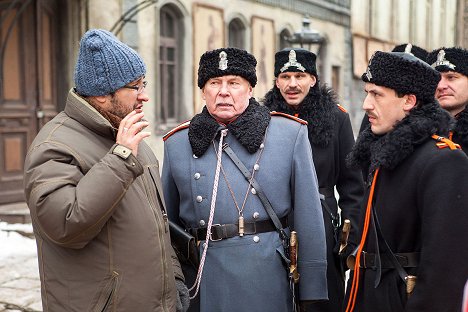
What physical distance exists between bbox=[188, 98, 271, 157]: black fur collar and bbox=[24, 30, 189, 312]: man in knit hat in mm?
543

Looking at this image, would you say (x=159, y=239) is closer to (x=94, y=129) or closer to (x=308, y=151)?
(x=94, y=129)

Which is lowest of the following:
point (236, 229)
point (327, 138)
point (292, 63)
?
point (236, 229)

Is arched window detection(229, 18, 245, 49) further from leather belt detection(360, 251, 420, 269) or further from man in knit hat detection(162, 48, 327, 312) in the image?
leather belt detection(360, 251, 420, 269)

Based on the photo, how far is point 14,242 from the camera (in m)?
6.63

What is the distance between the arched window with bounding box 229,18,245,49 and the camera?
12703 mm

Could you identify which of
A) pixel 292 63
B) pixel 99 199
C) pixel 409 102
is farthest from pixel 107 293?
pixel 292 63

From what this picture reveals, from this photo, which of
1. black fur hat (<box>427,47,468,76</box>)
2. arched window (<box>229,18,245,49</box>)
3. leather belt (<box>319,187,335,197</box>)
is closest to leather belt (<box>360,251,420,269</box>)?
leather belt (<box>319,187,335,197</box>)

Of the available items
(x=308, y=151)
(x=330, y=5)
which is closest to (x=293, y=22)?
(x=330, y=5)

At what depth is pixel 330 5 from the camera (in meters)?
16.9

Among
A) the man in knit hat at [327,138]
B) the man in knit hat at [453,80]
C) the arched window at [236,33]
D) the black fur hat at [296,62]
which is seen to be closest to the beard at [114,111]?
the man in knit hat at [327,138]

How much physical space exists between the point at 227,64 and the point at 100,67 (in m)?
0.76

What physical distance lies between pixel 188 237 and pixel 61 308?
0.75 m

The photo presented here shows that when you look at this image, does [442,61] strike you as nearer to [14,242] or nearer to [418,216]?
[418,216]

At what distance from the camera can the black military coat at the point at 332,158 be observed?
3.88 meters
